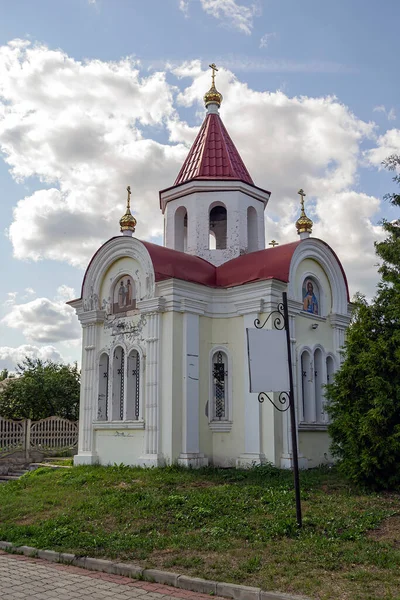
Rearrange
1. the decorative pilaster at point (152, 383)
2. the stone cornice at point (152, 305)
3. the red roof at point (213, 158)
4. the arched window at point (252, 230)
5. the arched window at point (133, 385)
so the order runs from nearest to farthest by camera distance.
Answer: the decorative pilaster at point (152, 383) → the stone cornice at point (152, 305) → the arched window at point (133, 385) → the red roof at point (213, 158) → the arched window at point (252, 230)

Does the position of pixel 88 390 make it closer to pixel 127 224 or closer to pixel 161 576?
pixel 127 224

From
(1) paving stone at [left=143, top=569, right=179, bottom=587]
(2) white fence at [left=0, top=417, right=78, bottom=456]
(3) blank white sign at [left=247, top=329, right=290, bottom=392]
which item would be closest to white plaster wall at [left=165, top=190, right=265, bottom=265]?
(2) white fence at [left=0, top=417, right=78, bottom=456]

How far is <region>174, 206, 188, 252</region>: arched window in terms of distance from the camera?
18.2m

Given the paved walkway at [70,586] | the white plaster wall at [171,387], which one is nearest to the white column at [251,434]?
the white plaster wall at [171,387]

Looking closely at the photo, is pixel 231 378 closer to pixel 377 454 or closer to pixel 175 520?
pixel 377 454

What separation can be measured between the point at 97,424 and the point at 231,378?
370 cm

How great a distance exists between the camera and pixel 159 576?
673cm

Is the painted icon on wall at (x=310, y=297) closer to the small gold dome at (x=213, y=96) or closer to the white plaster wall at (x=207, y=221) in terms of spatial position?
the white plaster wall at (x=207, y=221)

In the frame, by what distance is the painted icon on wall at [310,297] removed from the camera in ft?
50.5

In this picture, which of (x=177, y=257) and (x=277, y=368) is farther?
(x=177, y=257)

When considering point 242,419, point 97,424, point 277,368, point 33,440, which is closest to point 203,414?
point 242,419

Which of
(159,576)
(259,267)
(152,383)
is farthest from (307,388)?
(159,576)

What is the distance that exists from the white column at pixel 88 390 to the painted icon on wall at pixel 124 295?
0.57 meters

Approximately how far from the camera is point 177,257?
15.3m
